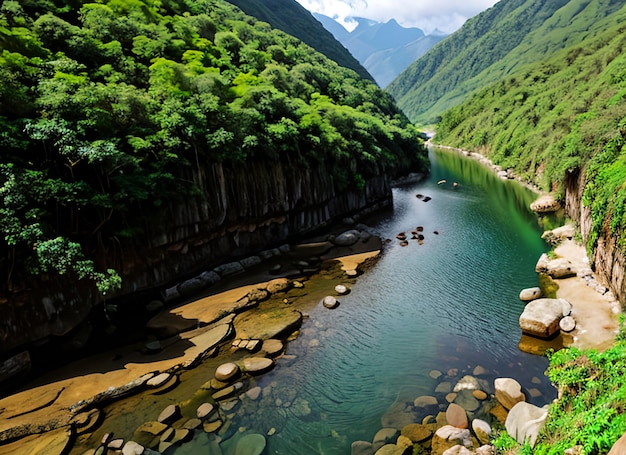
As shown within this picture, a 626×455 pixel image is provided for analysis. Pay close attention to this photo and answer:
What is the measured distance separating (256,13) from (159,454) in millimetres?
111843

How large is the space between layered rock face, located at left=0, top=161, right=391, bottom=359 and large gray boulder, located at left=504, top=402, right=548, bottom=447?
2070 centimetres

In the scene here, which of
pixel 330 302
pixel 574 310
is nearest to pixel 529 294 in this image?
pixel 574 310

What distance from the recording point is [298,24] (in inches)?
4707

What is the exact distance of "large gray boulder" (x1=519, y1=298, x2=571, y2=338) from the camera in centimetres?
1666

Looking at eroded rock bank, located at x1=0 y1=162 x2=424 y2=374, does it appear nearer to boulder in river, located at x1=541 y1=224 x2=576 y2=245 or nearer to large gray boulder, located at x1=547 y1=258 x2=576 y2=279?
boulder in river, located at x1=541 y1=224 x2=576 y2=245

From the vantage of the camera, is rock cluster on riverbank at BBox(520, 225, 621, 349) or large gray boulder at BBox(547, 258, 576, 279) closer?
rock cluster on riverbank at BBox(520, 225, 621, 349)

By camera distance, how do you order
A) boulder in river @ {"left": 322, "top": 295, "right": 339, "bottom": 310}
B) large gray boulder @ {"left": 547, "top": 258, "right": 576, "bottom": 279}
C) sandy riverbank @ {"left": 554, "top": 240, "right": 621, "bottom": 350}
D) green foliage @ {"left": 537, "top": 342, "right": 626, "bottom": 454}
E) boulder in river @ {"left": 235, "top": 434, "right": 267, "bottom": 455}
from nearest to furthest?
green foliage @ {"left": 537, "top": 342, "right": 626, "bottom": 454} → boulder in river @ {"left": 235, "top": 434, "right": 267, "bottom": 455} → sandy riverbank @ {"left": 554, "top": 240, "right": 621, "bottom": 350} → boulder in river @ {"left": 322, "top": 295, "right": 339, "bottom": 310} → large gray boulder @ {"left": 547, "top": 258, "right": 576, "bottom": 279}

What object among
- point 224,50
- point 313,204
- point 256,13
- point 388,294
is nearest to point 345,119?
point 313,204

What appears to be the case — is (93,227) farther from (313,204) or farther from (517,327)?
(517,327)

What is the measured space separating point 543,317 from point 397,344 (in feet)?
24.0

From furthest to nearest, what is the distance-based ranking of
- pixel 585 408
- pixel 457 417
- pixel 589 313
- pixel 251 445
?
pixel 589 313
pixel 457 417
pixel 251 445
pixel 585 408

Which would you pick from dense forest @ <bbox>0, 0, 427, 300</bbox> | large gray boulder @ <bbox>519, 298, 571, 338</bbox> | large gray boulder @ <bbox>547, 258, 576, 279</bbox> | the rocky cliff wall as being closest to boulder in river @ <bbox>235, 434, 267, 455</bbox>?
dense forest @ <bbox>0, 0, 427, 300</bbox>

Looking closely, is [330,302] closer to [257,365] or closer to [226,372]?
[257,365]

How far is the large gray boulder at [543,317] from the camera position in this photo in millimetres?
16656
